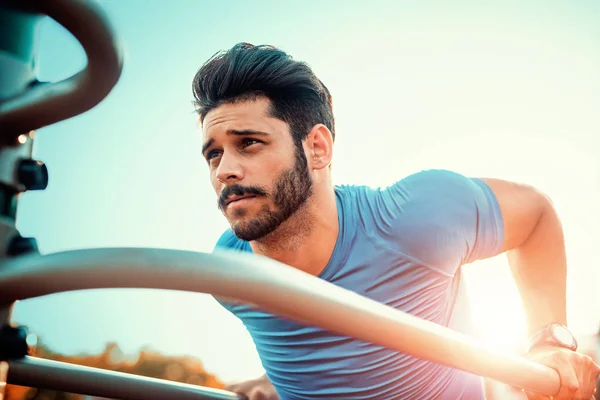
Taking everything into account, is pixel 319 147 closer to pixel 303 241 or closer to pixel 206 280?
pixel 303 241

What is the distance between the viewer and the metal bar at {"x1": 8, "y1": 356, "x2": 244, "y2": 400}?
81cm

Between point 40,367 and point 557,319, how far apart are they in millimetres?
1479

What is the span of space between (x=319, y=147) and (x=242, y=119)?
38 centimetres

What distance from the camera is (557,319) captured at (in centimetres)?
167

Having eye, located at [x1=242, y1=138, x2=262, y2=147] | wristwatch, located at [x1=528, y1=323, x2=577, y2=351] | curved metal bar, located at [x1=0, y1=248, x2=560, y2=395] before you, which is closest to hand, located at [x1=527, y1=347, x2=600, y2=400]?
wristwatch, located at [x1=528, y1=323, x2=577, y2=351]

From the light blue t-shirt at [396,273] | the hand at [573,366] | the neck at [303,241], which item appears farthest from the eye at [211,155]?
the hand at [573,366]

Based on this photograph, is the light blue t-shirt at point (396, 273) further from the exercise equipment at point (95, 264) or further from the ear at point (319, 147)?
the exercise equipment at point (95, 264)

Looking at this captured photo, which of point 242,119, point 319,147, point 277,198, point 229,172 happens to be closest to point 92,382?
point 229,172

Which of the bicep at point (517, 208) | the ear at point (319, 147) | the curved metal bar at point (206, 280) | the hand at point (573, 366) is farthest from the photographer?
the ear at point (319, 147)

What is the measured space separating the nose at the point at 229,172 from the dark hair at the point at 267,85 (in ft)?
0.99

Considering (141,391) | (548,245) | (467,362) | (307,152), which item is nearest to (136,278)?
(467,362)

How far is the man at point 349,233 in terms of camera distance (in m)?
1.69

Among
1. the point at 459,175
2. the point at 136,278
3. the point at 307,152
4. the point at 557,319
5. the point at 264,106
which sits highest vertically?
the point at 264,106

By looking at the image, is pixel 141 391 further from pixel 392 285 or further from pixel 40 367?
pixel 392 285
